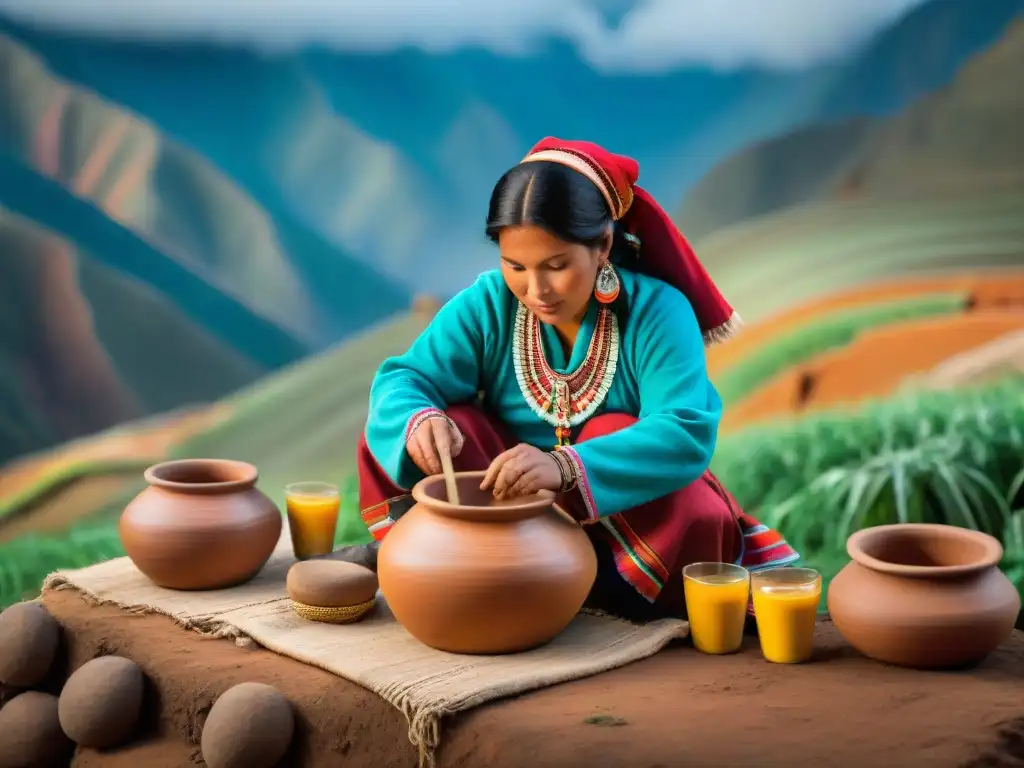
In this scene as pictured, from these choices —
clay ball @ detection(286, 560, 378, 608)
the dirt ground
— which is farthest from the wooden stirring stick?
the dirt ground

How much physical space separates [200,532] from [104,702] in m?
0.47

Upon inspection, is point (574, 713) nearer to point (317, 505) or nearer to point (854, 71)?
point (317, 505)

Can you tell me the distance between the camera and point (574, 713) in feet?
8.00

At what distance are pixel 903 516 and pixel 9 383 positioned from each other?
3.79 meters

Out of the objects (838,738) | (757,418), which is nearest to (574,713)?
(838,738)

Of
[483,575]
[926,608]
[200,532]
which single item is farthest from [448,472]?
[926,608]

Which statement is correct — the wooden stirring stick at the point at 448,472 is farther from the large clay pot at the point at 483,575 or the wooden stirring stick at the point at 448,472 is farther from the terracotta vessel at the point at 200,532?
the terracotta vessel at the point at 200,532

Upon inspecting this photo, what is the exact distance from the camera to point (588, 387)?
306 cm

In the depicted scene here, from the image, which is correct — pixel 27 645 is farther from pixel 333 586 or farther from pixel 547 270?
pixel 547 270

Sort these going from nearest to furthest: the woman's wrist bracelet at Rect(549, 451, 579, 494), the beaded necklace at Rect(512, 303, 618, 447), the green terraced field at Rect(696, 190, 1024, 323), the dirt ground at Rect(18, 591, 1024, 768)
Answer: the dirt ground at Rect(18, 591, 1024, 768), the woman's wrist bracelet at Rect(549, 451, 579, 494), the beaded necklace at Rect(512, 303, 618, 447), the green terraced field at Rect(696, 190, 1024, 323)

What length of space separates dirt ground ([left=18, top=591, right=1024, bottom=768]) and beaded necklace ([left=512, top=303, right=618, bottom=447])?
604 millimetres

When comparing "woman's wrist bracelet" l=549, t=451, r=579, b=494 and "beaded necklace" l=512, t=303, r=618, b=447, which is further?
"beaded necklace" l=512, t=303, r=618, b=447

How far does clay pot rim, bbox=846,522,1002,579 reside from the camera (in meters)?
2.65

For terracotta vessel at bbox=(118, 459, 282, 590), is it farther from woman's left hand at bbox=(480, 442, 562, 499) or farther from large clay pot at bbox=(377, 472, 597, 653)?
woman's left hand at bbox=(480, 442, 562, 499)
